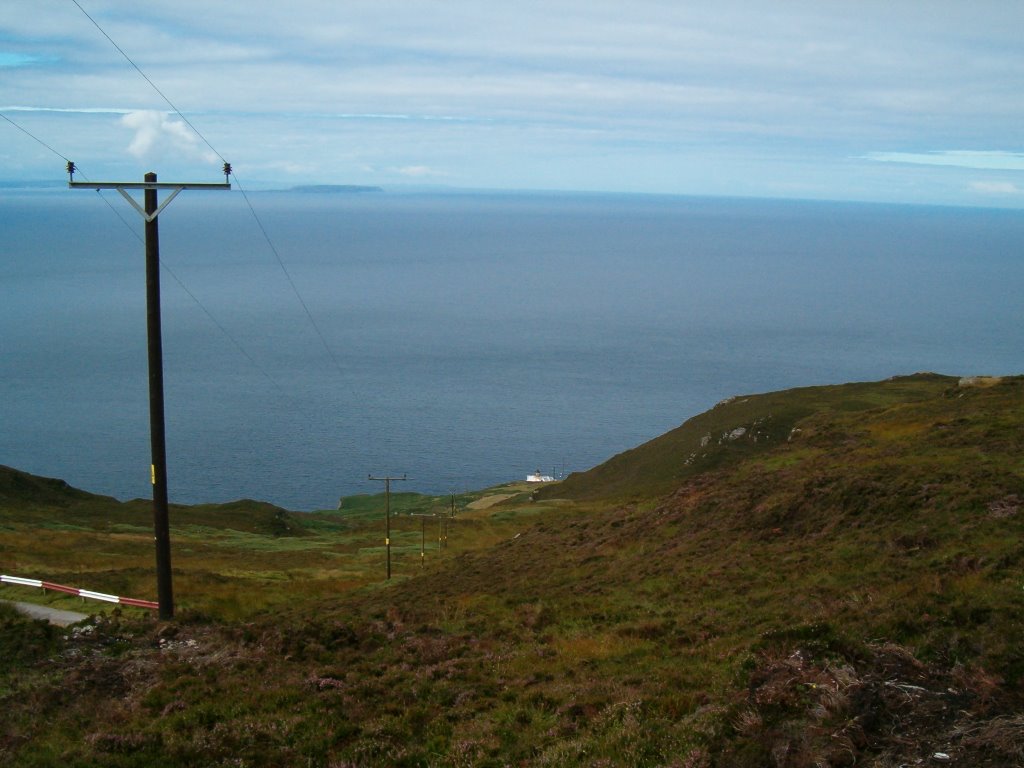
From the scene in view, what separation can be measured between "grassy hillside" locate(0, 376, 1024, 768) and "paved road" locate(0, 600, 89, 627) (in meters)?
1.19

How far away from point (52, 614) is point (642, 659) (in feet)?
46.3

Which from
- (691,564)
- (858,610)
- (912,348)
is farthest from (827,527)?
(912,348)

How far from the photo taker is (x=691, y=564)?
81.3ft

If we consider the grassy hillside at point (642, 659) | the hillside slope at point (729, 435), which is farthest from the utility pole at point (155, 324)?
the hillside slope at point (729, 435)

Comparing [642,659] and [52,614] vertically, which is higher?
[642,659]

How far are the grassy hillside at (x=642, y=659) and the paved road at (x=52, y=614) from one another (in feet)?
3.91

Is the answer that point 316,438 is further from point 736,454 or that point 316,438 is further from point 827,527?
point 827,527

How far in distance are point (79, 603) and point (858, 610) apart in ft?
61.1

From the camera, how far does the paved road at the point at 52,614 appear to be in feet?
62.4

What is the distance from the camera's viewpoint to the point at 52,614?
19734 mm

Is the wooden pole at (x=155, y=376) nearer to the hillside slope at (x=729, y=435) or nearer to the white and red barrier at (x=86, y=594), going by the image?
the white and red barrier at (x=86, y=594)

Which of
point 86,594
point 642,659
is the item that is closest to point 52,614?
point 86,594

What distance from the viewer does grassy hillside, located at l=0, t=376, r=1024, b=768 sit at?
34.7ft

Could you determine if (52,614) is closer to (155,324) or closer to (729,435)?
(155,324)
